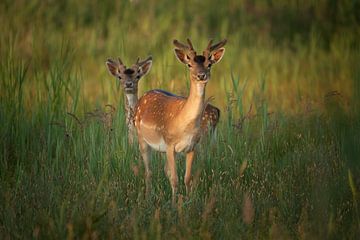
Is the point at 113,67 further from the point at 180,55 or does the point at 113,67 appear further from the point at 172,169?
the point at 172,169

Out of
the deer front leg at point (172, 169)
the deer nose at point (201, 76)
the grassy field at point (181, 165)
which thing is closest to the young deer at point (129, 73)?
the grassy field at point (181, 165)

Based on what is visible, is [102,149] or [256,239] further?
[102,149]

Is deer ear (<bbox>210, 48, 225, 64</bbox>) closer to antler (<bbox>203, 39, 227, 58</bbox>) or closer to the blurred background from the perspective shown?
antler (<bbox>203, 39, 227, 58</bbox>)

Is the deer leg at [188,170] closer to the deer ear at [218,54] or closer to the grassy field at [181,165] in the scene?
the grassy field at [181,165]

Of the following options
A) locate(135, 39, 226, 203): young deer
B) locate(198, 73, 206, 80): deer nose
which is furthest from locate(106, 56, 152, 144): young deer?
locate(198, 73, 206, 80): deer nose

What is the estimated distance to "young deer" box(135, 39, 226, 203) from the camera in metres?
7.44

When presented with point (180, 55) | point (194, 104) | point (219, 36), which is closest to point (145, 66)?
point (180, 55)

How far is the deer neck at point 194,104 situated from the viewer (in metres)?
7.40

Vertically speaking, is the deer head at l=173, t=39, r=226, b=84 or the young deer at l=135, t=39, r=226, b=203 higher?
the deer head at l=173, t=39, r=226, b=84

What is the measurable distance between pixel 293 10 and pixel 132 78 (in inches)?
313

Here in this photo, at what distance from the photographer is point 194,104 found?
24.6 ft

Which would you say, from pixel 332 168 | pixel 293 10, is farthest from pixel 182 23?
pixel 332 168

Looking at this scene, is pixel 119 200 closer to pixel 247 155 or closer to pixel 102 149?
pixel 102 149

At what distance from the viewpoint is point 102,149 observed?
317 inches
